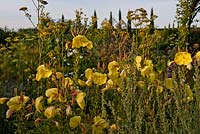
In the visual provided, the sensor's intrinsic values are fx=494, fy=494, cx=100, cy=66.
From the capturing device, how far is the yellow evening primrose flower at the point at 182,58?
3.84 m

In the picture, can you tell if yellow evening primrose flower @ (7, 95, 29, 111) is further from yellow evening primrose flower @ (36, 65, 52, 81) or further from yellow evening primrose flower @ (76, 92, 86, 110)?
yellow evening primrose flower @ (76, 92, 86, 110)

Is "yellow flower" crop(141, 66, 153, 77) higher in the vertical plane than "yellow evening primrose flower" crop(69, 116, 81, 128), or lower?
higher

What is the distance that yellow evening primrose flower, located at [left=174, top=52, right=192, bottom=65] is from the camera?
3.84 meters

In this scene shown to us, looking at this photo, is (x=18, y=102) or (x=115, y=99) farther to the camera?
(x=115, y=99)

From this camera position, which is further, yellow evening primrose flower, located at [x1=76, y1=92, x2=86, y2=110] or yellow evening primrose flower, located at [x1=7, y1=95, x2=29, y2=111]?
yellow evening primrose flower, located at [x1=7, y1=95, x2=29, y2=111]

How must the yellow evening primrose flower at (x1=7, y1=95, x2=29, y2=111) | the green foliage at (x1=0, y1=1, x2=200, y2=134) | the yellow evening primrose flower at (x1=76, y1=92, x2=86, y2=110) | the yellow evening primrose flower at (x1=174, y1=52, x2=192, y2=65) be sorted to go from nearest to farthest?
the green foliage at (x1=0, y1=1, x2=200, y2=134), the yellow evening primrose flower at (x1=76, y1=92, x2=86, y2=110), the yellow evening primrose flower at (x1=7, y1=95, x2=29, y2=111), the yellow evening primrose flower at (x1=174, y1=52, x2=192, y2=65)

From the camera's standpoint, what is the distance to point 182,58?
3.88 m

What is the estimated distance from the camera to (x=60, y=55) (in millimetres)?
5945

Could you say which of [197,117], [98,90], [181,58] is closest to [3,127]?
[98,90]

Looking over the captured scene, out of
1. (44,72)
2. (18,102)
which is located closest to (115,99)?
(44,72)

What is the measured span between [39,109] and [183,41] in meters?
6.90

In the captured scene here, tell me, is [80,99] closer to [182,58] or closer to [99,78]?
[99,78]

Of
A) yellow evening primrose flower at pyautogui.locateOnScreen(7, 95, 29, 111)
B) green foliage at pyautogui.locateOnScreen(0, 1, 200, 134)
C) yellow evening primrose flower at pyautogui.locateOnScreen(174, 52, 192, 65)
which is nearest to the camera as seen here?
green foliage at pyautogui.locateOnScreen(0, 1, 200, 134)

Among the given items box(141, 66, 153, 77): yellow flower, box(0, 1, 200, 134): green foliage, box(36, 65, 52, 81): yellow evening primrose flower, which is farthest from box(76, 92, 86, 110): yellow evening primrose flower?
box(141, 66, 153, 77): yellow flower
